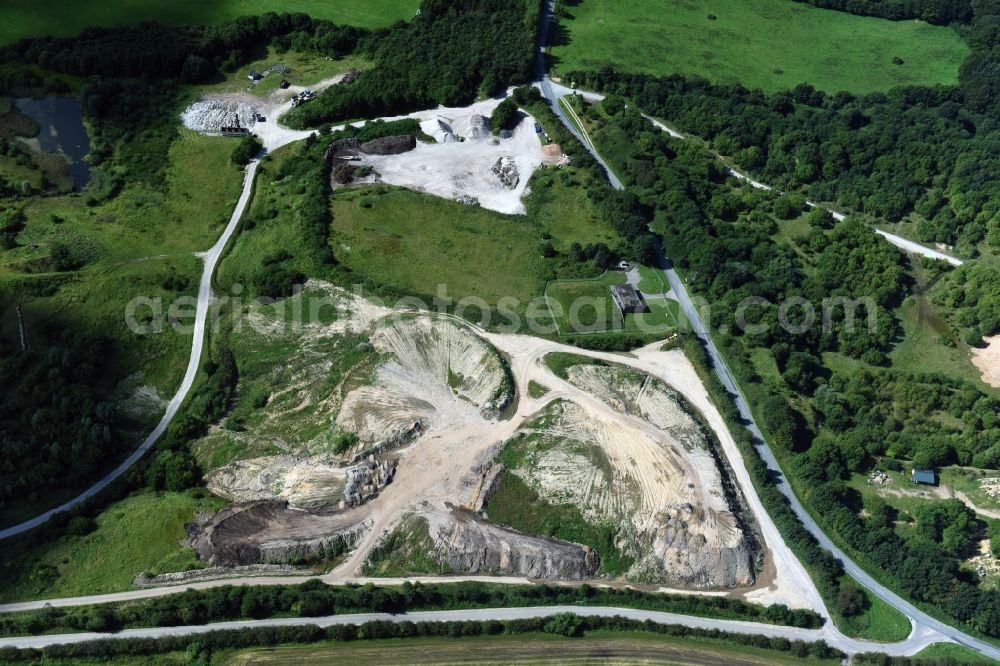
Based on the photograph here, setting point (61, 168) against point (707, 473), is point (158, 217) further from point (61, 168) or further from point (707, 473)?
point (707, 473)

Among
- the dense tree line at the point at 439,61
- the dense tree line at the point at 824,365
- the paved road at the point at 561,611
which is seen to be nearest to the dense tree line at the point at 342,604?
the paved road at the point at 561,611

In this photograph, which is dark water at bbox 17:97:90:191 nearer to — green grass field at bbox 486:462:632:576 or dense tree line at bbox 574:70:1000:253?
green grass field at bbox 486:462:632:576

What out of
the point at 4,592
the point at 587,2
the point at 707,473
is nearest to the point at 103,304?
the point at 4,592

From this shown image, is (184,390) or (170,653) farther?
(184,390)

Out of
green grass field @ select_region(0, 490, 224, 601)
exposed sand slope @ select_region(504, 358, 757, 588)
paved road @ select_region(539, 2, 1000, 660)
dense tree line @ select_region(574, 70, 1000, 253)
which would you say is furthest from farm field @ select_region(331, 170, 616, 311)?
green grass field @ select_region(0, 490, 224, 601)

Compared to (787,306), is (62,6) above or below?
above

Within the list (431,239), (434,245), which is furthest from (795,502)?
(431,239)

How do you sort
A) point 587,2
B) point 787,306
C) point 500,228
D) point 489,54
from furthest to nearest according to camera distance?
point 587,2
point 489,54
point 500,228
point 787,306
